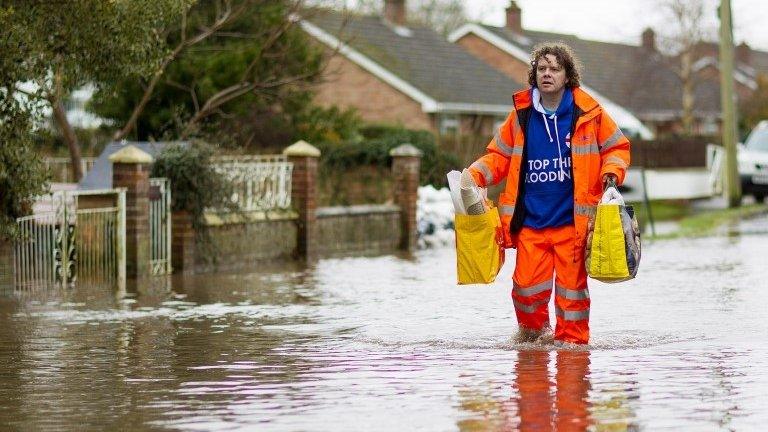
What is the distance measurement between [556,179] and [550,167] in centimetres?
8

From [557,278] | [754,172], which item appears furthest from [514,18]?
[557,278]

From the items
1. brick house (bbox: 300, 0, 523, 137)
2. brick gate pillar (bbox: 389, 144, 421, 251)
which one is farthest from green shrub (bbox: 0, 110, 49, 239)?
brick house (bbox: 300, 0, 523, 137)

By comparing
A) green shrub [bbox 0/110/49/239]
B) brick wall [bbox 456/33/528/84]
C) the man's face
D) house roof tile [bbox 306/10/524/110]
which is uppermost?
brick wall [bbox 456/33/528/84]

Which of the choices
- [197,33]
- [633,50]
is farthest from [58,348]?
[633,50]

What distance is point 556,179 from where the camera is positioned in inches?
404

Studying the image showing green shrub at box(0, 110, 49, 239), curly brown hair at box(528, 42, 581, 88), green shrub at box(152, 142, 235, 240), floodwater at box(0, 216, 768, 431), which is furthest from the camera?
green shrub at box(152, 142, 235, 240)

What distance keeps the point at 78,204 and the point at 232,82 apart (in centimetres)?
1034

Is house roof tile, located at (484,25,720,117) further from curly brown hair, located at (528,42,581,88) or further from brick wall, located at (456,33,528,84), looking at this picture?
curly brown hair, located at (528,42,581,88)

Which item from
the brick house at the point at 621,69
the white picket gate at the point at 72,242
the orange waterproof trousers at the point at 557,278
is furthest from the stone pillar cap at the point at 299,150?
the brick house at the point at 621,69

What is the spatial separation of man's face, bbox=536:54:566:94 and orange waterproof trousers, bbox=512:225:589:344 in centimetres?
87

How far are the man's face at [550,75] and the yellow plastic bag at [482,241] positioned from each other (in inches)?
34.3

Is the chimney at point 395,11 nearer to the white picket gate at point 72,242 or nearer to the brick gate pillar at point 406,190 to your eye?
the brick gate pillar at point 406,190

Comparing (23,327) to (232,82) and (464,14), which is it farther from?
(464,14)

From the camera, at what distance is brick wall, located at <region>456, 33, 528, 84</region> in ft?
196
